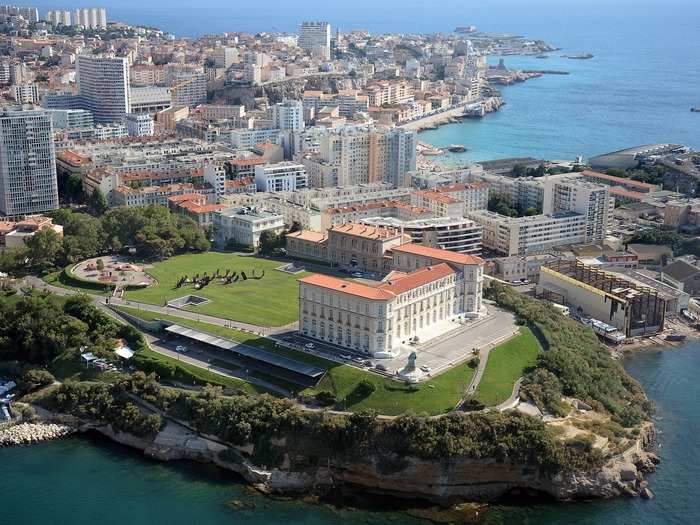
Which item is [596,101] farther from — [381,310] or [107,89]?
[381,310]

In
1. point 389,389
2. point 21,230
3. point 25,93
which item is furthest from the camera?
point 25,93

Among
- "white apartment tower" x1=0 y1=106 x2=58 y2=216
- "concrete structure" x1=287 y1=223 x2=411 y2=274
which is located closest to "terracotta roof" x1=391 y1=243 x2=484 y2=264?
"concrete structure" x1=287 y1=223 x2=411 y2=274

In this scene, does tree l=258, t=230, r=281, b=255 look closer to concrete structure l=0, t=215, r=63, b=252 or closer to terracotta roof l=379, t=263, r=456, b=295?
concrete structure l=0, t=215, r=63, b=252

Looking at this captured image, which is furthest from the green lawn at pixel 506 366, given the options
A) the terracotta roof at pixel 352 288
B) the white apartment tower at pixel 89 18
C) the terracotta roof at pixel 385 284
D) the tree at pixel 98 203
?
the white apartment tower at pixel 89 18

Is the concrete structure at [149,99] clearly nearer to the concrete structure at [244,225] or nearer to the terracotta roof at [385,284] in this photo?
the concrete structure at [244,225]

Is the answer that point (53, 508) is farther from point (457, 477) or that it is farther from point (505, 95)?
point (505, 95)

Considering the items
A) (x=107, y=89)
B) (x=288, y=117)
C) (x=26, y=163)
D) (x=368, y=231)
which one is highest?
(x=107, y=89)

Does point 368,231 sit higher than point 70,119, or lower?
lower

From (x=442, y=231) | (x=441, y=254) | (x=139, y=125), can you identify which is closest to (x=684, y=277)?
(x=442, y=231)

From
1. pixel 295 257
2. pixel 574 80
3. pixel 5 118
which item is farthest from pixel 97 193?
pixel 574 80
